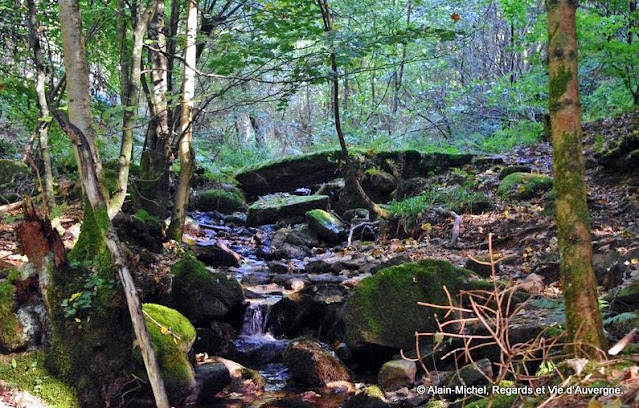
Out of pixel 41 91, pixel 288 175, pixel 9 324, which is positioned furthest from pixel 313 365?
pixel 288 175

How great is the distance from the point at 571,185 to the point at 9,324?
4.52 meters

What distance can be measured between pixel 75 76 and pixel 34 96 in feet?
12.2

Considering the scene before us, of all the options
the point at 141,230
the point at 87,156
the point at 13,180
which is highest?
the point at 13,180

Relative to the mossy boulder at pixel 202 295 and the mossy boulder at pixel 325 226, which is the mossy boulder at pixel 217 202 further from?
the mossy boulder at pixel 202 295

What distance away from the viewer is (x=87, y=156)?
420 cm

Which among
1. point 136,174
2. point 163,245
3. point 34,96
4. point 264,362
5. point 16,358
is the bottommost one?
point 264,362

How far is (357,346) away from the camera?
6293 millimetres

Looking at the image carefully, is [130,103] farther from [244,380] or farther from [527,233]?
[527,233]

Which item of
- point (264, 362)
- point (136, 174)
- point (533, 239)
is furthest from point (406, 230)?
point (136, 174)

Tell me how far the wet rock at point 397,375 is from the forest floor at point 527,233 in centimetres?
156

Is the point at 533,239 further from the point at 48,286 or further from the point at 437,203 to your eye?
the point at 48,286

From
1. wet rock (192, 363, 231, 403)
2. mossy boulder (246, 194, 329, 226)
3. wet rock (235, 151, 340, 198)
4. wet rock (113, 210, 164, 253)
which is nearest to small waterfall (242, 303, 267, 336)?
wet rock (192, 363, 231, 403)

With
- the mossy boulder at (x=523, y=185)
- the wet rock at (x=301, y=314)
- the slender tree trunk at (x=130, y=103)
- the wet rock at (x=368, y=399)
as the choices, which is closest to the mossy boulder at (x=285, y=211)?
the mossy boulder at (x=523, y=185)

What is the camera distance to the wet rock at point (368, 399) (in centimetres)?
525
